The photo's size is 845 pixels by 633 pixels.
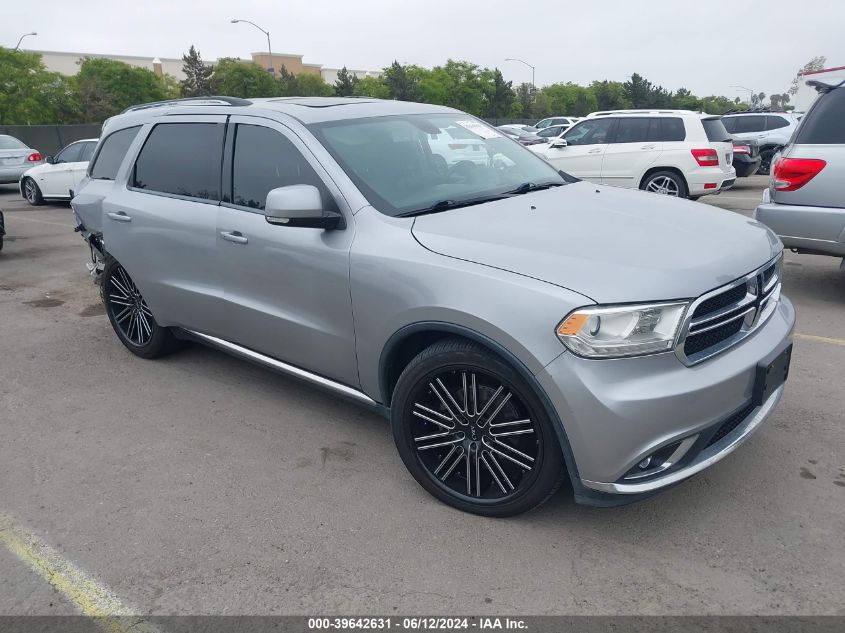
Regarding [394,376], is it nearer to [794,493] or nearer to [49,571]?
[49,571]

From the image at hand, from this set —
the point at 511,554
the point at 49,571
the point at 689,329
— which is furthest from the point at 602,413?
the point at 49,571

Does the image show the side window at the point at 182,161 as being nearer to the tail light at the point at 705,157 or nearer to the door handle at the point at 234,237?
the door handle at the point at 234,237

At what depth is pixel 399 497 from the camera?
129 inches

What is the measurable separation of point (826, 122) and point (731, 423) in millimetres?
3963

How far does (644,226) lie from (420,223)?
3.38ft

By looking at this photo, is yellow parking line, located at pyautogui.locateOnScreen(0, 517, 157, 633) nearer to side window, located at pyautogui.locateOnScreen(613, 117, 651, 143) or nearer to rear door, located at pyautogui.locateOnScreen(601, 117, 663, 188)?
rear door, located at pyautogui.locateOnScreen(601, 117, 663, 188)

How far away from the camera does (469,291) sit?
9.11 ft

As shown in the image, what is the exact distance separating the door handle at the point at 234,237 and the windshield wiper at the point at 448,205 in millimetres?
1047

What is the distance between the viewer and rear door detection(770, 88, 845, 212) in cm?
541

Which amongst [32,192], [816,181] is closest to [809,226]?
[816,181]

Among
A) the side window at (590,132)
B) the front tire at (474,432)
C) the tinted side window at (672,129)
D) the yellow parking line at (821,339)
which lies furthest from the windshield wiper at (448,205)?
the side window at (590,132)

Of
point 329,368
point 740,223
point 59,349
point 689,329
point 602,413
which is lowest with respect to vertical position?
point 59,349

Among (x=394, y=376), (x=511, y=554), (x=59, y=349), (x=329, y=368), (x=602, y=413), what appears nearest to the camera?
(x=602, y=413)

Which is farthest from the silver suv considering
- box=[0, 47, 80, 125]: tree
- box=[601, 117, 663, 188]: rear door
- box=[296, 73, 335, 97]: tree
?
box=[296, 73, 335, 97]: tree
